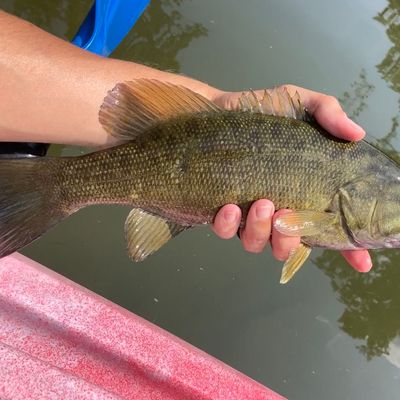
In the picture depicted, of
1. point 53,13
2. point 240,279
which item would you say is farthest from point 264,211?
point 53,13

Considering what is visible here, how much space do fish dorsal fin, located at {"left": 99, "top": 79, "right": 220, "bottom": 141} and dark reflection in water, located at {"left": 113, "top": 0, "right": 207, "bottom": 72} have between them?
2.11 m

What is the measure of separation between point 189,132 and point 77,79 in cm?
59

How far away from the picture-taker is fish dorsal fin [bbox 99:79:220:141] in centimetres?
154

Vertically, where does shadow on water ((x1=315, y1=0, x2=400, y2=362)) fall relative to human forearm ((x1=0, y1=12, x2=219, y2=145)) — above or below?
below

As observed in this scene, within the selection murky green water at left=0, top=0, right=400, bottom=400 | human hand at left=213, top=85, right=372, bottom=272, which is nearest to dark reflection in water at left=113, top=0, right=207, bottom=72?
murky green water at left=0, top=0, right=400, bottom=400

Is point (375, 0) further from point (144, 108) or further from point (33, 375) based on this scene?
point (33, 375)

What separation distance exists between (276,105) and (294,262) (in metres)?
0.54

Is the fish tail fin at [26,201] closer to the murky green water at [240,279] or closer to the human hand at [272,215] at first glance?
the human hand at [272,215]

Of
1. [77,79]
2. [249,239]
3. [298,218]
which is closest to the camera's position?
[298,218]

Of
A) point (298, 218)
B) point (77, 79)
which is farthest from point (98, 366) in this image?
point (77, 79)

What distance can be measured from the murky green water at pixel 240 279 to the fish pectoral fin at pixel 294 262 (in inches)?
51.2

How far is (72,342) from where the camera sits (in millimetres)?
1924

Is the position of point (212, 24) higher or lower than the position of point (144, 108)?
lower

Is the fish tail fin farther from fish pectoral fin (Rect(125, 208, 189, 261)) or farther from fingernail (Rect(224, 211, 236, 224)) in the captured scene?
fingernail (Rect(224, 211, 236, 224))
